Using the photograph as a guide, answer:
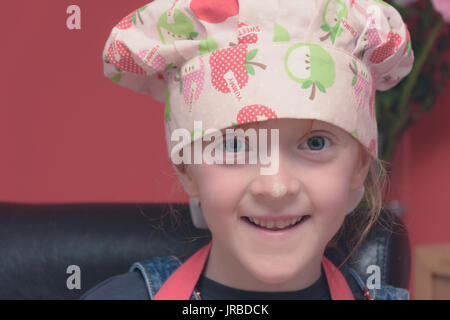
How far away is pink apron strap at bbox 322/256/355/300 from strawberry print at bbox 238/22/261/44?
1.34ft


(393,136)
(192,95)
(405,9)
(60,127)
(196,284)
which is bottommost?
(196,284)

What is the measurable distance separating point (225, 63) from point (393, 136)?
116 cm

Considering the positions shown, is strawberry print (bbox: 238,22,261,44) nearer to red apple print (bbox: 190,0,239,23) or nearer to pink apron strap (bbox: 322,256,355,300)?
red apple print (bbox: 190,0,239,23)

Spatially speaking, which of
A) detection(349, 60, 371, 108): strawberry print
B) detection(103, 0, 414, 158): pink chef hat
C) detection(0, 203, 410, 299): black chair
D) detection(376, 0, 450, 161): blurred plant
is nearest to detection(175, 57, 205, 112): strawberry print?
detection(103, 0, 414, 158): pink chef hat

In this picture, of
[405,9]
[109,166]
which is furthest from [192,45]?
[405,9]

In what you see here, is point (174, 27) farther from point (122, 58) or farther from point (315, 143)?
point (315, 143)

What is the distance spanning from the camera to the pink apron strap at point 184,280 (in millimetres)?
803

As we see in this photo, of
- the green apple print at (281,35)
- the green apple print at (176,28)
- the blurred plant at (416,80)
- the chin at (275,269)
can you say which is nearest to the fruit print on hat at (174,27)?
the green apple print at (176,28)

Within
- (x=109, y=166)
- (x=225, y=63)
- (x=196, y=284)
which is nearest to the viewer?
(x=225, y=63)

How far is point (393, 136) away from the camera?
1.70 metres

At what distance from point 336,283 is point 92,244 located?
1.39 ft

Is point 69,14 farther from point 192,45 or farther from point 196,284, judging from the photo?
point 196,284

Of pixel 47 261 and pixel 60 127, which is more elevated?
pixel 60 127

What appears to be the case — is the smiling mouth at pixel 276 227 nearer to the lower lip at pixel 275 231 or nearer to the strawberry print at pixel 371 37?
the lower lip at pixel 275 231
